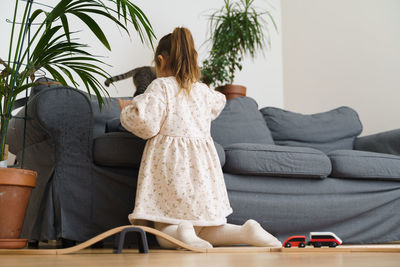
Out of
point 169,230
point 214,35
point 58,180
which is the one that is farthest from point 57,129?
point 214,35

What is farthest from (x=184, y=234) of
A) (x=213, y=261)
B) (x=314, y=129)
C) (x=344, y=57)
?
(x=344, y=57)

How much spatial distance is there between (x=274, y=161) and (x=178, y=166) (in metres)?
0.53

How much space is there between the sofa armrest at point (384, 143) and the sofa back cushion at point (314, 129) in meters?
0.13

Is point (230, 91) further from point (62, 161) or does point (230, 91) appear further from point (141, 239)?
point (141, 239)

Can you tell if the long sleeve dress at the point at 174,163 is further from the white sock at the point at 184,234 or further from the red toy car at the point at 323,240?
the red toy car at the point at 323,240

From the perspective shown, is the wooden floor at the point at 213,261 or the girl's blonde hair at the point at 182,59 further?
the girl's blonde hair at the point at 182,59

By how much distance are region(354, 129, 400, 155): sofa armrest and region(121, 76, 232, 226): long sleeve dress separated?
51.3 inches

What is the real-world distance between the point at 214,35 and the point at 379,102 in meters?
1.38

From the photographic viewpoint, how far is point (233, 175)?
221 centimetres

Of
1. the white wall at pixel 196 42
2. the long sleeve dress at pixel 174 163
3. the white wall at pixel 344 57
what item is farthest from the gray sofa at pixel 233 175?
the white wall at pixel 344 57

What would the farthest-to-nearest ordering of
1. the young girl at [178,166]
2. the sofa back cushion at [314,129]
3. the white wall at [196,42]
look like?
the white wall at [196,42] → the sofa back cushion at [314,129] → the young girl at [178,166]

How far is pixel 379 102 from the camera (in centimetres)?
388

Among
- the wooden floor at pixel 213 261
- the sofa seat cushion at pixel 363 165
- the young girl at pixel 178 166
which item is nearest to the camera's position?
the wooden floor at pixel 213 261

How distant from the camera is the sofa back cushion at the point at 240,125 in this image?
2652mm
